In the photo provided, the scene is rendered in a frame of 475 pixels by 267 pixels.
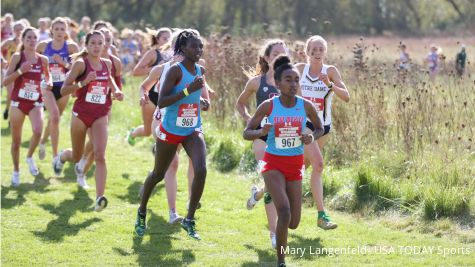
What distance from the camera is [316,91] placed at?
29.3ft

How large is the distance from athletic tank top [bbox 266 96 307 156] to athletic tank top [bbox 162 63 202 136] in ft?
3.42

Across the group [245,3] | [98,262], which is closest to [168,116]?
[98,262]

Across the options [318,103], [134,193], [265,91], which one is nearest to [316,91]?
[318,103]

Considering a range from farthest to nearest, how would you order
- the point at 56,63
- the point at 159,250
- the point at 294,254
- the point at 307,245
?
the point at 56,63
the point at 307,245
the point at 159,250
the point at 294,254

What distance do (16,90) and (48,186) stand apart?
53.6 inches

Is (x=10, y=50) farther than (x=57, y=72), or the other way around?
(x=10, y=50)

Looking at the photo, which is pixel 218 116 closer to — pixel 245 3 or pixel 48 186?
pixel 48 186

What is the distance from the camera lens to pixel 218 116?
14.6m

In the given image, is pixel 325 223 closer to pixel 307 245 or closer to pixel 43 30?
pixel 307 245

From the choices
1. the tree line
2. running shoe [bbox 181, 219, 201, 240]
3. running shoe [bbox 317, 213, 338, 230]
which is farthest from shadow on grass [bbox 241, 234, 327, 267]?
the tree line

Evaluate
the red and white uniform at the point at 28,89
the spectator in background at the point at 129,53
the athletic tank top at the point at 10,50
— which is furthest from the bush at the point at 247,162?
the spectator in background at the point at 129,53

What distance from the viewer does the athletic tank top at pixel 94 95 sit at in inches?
379

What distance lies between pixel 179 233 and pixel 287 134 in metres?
2.19

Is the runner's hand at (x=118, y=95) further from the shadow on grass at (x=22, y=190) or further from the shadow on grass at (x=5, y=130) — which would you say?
the shadow on grass at (x=5, y=130)
